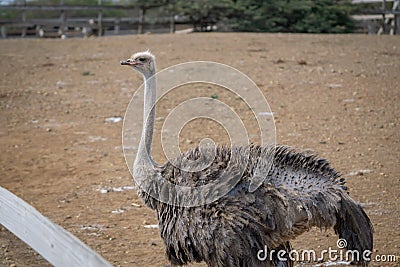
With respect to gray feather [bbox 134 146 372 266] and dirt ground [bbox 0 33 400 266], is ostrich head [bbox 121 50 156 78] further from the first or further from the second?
dirt ground [bbox 0 33 400 266]

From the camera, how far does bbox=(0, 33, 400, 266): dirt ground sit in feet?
19.3

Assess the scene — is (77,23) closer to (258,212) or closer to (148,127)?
(148,127)

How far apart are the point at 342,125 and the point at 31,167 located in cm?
389

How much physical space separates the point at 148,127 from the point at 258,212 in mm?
1063

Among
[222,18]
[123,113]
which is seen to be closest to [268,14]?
[222,18]

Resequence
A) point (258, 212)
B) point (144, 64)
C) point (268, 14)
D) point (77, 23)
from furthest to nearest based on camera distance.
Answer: point (77, 23) → point (268, 14) → point (144, 64) → point (258, 212)

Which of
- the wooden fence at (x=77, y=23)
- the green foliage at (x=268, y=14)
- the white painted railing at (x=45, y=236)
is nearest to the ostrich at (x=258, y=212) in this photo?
the white painted railing at (x=45, y=236)

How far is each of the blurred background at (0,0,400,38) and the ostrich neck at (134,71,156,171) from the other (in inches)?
548

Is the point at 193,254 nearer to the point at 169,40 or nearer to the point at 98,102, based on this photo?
the point at 98,102

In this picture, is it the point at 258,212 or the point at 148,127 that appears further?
the point at 148,127

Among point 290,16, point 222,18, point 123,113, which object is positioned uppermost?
point 290,16

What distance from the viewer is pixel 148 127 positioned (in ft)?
15.0

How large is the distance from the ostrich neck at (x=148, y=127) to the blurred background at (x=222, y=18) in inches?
548

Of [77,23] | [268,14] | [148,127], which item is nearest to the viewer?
[148,127]
